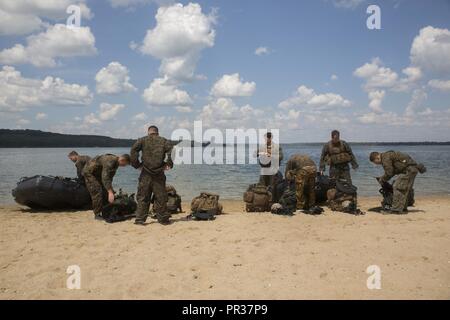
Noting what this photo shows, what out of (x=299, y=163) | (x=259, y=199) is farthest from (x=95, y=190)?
(x=299, y=163)

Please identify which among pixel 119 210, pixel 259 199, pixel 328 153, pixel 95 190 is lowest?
pixel 119 210

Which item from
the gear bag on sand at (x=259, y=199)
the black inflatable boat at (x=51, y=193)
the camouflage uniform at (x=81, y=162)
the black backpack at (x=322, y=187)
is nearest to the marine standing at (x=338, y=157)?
the black backpack at (x=322, y=187)

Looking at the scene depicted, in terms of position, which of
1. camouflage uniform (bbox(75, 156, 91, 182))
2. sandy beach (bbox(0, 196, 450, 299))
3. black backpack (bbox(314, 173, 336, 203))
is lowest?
sandy beach (bbox(0, 196, 450, 299))

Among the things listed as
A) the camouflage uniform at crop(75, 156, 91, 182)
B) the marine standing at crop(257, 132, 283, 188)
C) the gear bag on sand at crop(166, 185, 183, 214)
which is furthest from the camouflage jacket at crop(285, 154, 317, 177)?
the camouflage uniform at crop(75, 156, 91, 182)

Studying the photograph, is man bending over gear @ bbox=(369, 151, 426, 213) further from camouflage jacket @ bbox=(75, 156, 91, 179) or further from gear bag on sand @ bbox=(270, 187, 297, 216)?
camouflage jacket @ bbox=(75, 156, 91, 179)

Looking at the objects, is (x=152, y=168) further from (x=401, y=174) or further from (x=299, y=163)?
(x=401, y=174)

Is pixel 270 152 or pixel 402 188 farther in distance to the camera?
pixel 270 152

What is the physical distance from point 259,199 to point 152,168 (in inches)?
119

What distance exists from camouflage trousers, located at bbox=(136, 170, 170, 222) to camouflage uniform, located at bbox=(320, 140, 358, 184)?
4.70 meters

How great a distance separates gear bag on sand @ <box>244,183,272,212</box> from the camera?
9.91 metres

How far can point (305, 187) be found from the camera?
32.1 ft
